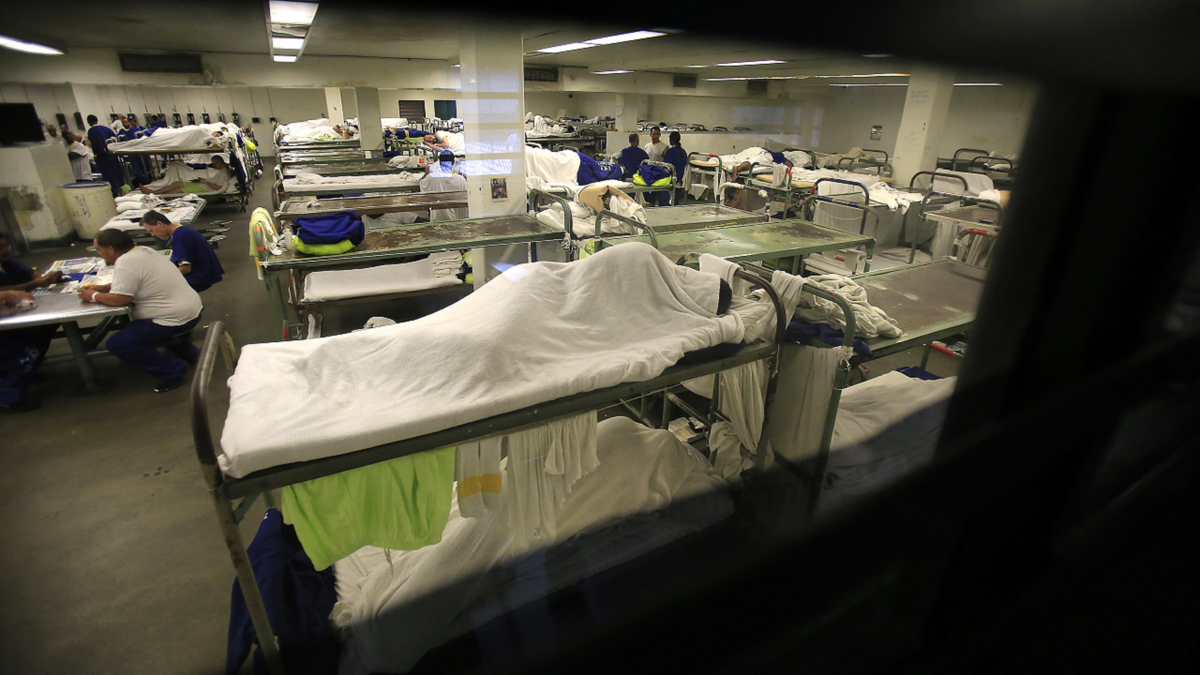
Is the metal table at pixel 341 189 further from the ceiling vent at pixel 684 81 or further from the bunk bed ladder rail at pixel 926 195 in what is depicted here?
the ceiling vent at pixel 684 81

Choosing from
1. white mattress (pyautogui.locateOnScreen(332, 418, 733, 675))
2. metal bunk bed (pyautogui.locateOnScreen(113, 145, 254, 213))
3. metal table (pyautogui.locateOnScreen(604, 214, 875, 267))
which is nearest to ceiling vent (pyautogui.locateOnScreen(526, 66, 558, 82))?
metal bunk bed (pyautogui.locateOnScreen(113, 145, 254, 213))

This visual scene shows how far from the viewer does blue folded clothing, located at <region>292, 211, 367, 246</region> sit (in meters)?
4.07

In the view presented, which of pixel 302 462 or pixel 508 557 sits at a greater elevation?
pixel 302 462

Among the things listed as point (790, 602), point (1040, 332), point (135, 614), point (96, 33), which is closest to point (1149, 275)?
point (1040, 332)

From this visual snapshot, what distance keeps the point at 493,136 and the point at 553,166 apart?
1.85 m

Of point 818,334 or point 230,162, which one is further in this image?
point 230,162

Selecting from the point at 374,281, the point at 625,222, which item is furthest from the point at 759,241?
the point at 374,281

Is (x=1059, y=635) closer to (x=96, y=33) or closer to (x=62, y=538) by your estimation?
(x=96, y=33)

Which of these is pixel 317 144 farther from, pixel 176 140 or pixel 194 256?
pixel 194 256

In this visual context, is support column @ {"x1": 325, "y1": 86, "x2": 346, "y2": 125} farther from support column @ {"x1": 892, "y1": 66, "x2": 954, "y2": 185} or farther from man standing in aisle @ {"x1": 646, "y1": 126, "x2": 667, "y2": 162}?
support column @ {"x1": 892, "y1": 66, "x2": 954, "y2": 185}

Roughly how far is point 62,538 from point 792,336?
12.6 feet

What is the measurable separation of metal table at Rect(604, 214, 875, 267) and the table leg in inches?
156

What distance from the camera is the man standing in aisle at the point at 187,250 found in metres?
4.80

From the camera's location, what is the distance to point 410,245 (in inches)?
174
